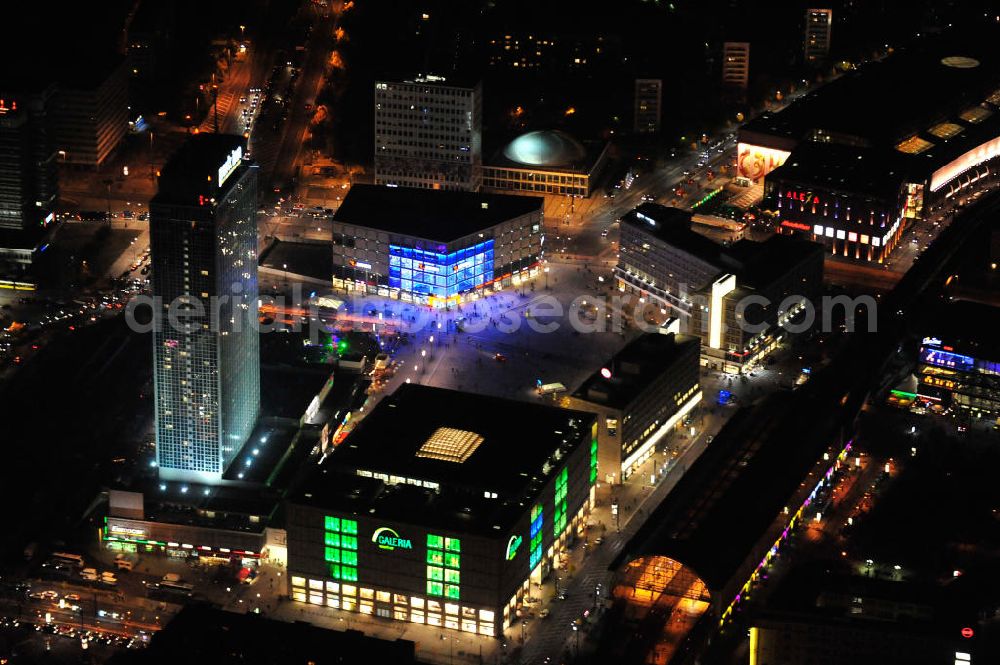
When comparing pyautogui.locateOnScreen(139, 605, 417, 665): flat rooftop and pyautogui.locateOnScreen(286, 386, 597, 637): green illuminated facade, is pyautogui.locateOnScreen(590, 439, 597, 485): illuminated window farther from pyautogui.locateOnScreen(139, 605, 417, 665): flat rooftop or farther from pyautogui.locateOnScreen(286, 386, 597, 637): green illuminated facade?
pyautogui.locateOnScreen(139, 605, 417, 665): flat rooftop

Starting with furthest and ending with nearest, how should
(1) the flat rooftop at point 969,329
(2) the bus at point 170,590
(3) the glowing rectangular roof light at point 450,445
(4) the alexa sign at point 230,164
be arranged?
(1) the flat rooftop at point 969,329 < (3) the glowing rectangular roof light at point 450,445 < (4) the alexa sign at point 230,164 < (2) the bus at point 170,590

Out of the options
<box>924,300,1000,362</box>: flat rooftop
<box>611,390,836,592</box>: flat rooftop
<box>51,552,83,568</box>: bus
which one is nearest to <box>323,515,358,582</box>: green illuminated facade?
<box>51,552,83,568</box>: bus

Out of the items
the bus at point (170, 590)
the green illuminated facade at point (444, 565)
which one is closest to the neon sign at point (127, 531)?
the bus at point (170, 590)

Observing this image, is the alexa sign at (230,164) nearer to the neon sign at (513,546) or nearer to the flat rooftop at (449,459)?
the flat rooftop at (449,459)

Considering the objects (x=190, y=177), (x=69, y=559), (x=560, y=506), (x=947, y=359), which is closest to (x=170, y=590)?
(x=69, y=559)

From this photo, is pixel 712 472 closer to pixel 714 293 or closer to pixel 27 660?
pixel 714 293

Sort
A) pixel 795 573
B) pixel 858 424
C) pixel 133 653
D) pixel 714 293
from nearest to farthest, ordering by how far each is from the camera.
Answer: pixel 133 653
pixel 795 573
pixel 858 424
pixel 714 293

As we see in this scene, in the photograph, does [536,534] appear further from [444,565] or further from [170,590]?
[170,590]

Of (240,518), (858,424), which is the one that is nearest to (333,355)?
(240,518)
